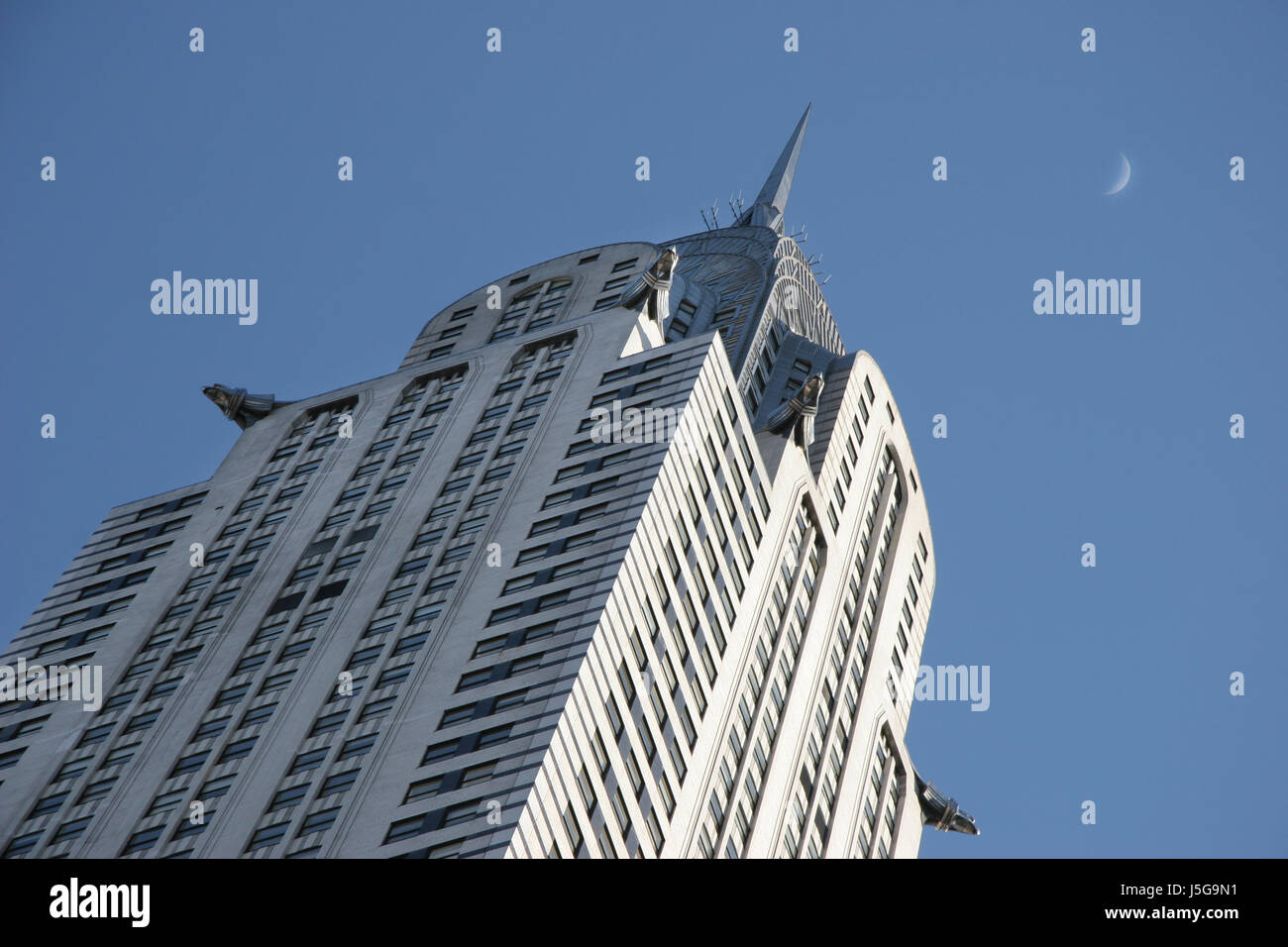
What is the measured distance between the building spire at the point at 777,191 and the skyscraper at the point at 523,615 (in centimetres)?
1801

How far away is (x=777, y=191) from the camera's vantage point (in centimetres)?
14388

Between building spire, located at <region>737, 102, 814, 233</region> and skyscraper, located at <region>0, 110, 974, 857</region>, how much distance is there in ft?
59.1

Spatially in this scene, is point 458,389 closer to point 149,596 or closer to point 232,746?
point 149,596

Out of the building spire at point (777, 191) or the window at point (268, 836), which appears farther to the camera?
the building spire at point (777, 191)

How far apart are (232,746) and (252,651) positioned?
6.81 metres

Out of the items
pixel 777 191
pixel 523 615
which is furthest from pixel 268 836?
pixel 777 191

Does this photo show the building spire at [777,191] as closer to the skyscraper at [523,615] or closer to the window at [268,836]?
the skyscraper at [523,615]

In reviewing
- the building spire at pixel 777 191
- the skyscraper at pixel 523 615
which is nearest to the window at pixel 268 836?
the skyscraper at pixel 523 615

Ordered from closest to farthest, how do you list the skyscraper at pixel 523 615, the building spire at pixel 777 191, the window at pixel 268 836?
the window at pixel 268 836 < the skyscraper at pixel 523 615 < the building spire at pixel 777 191

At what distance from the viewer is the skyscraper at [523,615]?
75.9 meters

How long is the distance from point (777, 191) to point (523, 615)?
70.2 m

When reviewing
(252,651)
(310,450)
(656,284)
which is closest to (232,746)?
(252,651)

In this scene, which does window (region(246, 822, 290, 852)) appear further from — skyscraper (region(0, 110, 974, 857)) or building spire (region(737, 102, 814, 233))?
building spire (region(737, 102, 814, 233))

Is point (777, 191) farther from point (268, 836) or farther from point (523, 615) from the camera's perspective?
point (268, 836)
